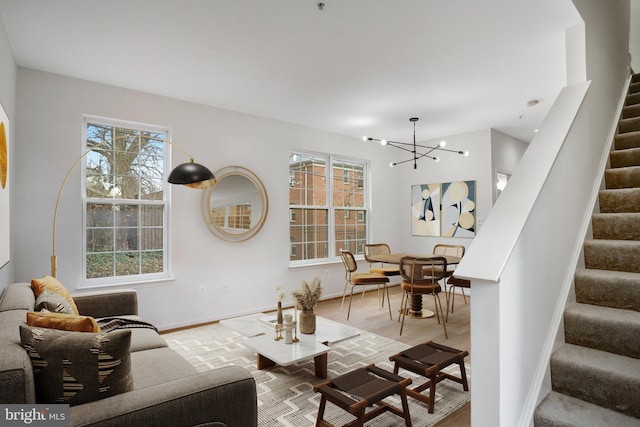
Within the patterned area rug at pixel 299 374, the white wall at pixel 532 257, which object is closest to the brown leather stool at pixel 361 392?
the patterned area rug at pixel 299 374

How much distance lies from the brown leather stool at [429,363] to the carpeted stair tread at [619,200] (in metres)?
1.47

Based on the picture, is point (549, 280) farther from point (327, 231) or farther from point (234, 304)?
point (327, 231)

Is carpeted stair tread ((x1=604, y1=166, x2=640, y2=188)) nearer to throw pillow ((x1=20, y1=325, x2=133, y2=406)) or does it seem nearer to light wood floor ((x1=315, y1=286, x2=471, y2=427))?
light wood floor ((x1=315, y1=286, x2=471, y2=427))

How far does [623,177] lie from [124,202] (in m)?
4.58

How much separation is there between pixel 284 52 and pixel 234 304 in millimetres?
3094

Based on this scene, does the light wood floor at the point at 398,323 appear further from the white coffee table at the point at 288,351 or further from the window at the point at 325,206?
the white coffee table at the point at 288,351

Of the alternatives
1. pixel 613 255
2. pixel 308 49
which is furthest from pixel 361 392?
pixel 308 49

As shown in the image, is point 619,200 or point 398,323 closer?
point 619,200

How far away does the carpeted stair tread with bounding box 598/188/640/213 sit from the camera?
7.68 feet

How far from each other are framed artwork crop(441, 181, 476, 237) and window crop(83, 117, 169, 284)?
14.7 ft

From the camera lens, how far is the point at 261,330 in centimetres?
293

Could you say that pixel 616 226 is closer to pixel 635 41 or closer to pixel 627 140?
pixel 627 140

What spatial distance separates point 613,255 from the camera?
6.86 ft

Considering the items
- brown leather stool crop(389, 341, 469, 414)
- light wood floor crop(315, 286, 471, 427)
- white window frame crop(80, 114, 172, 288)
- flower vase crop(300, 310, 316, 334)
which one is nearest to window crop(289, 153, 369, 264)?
light wood floor crop(315, 286, 471, 427)
